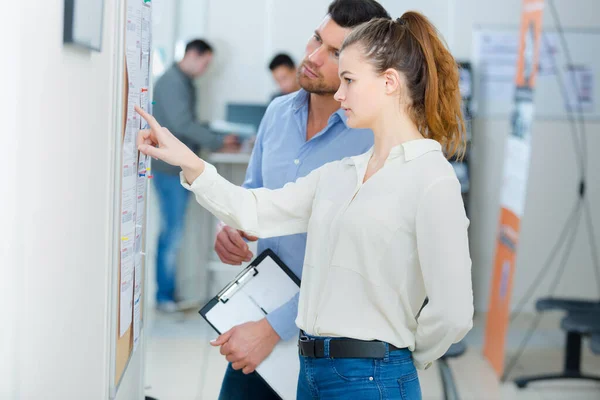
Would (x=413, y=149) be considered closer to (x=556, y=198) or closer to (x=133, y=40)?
(x=133, y=40)

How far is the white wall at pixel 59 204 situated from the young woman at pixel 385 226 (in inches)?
6.7

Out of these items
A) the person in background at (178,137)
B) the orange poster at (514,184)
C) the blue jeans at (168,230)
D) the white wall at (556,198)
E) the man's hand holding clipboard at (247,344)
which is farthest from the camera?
the white wall at (556,198)

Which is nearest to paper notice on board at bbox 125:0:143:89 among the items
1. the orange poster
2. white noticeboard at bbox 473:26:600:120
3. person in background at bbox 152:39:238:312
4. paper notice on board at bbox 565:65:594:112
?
the orange poster

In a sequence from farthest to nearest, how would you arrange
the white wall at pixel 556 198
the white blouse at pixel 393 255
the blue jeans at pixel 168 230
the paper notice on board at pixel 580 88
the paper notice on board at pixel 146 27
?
the white wall at pixel 556 198, the paper notice on board at pixel 580 88, the blue jeans at pixel 168 230, the paper notice on board at pixel 146 27, the white blouse at pixel 393 255

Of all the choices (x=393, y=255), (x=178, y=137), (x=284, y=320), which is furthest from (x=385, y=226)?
(x=178, y=137)

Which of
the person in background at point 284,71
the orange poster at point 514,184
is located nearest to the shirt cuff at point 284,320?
the orange poster at point 514,184

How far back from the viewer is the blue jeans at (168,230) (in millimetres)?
4996

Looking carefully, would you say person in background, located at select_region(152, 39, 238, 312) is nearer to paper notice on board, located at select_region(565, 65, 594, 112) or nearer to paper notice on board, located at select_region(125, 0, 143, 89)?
paper notice on board, located at select_region(565, 65, 594, 112)

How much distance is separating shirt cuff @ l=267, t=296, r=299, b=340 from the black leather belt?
13.9 inches

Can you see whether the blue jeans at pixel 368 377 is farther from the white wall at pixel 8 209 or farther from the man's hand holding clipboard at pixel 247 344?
the white wall at pixel 8 209

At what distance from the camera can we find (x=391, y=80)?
143cm

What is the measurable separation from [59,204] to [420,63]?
0.73m

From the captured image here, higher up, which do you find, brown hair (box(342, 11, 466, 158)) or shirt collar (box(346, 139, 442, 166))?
brown hair (box(342, 11, 466, 158))

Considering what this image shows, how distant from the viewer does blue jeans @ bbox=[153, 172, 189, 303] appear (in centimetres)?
500
